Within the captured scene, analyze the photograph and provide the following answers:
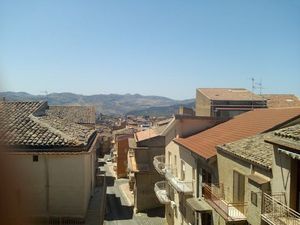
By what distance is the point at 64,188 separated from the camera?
12281 millimetres

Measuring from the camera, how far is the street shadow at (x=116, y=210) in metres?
Answer: 34.7

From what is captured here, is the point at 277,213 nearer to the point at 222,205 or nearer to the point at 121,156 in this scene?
the point at 222,205

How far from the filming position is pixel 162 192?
29500mm

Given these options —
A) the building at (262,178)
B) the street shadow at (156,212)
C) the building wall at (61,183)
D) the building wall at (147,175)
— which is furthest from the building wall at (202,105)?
the building wall at (61,183)

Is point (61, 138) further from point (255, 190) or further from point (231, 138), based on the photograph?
point (231, 138)

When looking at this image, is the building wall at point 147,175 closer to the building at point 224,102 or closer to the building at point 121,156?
the building at point 224,102

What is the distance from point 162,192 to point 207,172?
9.92 metres

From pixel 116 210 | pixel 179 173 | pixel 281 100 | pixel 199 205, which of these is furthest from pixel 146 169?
pixel 281 100

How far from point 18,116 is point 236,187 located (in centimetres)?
940

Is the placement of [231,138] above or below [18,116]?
below

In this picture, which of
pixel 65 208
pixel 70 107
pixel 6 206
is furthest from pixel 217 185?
pixel 70 107

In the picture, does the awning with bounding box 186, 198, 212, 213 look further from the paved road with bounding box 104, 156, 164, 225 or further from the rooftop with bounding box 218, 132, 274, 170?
the paved road with bounding box 104, 156, 164, 225

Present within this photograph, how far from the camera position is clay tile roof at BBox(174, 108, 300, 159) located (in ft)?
62.1

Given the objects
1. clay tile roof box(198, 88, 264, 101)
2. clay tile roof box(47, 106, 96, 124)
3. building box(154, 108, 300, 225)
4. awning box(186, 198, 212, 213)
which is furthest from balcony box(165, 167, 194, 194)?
clay tile roof box(198, 88, 264, 101)
